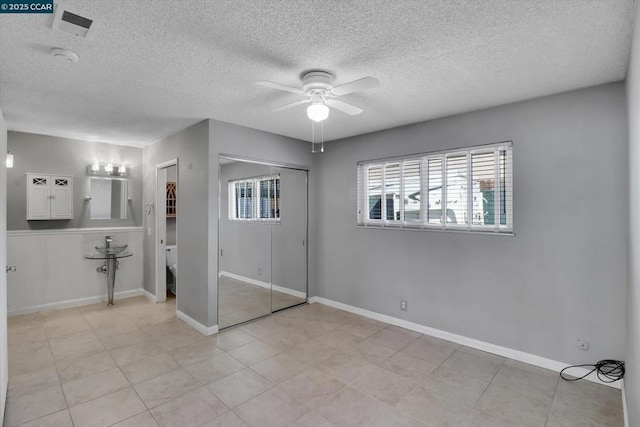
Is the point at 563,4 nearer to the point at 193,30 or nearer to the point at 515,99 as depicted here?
the point at 515,99

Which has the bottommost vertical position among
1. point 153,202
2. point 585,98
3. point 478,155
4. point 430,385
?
point 430,385

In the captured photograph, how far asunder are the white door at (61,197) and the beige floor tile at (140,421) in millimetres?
3681

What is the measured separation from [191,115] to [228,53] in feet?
5.34

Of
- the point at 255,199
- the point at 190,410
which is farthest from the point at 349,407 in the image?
the point at 255,199

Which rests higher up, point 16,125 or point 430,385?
point 16,125

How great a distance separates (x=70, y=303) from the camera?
15.5 ft

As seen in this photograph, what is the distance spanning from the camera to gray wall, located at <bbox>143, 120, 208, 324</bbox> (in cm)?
379

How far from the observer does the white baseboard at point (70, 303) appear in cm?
436

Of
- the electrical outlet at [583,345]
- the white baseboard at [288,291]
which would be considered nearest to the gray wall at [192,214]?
the white baseboard at [288,291]

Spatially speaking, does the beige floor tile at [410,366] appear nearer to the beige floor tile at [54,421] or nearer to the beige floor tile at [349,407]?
the beige floor tile at [349,407]

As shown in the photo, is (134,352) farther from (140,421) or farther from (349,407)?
(349,407)

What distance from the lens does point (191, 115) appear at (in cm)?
358

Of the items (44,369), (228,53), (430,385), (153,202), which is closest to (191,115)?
Result: (228,53)

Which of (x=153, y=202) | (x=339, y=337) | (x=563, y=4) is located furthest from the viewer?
(x=153, y=202)
